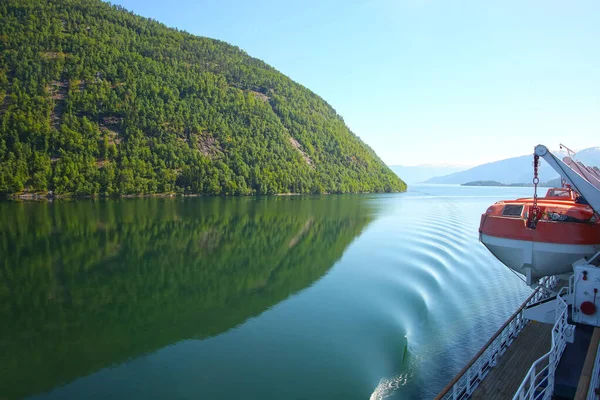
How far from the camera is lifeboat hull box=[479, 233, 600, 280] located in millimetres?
10203

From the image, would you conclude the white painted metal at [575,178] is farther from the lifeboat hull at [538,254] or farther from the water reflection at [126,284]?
the water reflection at [126,284]

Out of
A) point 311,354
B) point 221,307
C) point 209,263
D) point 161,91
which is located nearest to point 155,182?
point 161,91

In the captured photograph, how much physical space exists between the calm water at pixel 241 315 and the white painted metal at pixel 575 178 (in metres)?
5.63

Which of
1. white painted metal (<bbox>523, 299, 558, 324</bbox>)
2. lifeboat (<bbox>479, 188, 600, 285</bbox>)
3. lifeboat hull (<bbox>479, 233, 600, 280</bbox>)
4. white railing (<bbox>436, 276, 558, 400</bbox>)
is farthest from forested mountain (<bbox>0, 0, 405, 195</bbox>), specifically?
white painted metal (<bbox>523, 299, 558, 324</bbox>)

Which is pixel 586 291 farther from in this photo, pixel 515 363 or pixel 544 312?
pixel 515 363

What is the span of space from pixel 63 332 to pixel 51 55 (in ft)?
417

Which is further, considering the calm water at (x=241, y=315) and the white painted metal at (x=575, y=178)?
the calm water at (x=241, y=315)

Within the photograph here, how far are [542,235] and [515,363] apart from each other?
365 cm

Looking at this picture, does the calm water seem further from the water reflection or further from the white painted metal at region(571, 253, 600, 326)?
the white painted metal at region(571, 253, 600, 326)

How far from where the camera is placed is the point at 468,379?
795cm

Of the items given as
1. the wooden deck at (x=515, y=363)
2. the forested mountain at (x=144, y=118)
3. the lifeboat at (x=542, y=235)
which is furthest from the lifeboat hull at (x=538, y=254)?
the forested mountain at (x=144, y=118)

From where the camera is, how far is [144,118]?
101688 mm

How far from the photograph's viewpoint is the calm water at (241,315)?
33.2 feet

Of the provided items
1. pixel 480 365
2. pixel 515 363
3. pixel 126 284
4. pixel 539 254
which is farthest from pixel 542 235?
pixel 126 284
